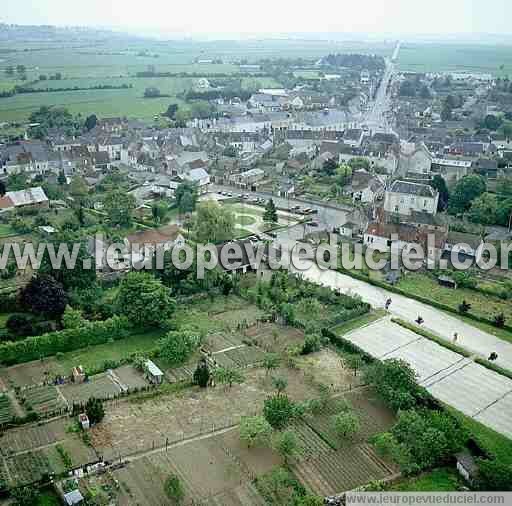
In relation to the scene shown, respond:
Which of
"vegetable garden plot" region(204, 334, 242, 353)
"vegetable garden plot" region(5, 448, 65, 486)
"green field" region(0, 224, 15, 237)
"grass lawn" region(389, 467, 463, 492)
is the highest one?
"grass lawn" region(389, 467, 463, 492)

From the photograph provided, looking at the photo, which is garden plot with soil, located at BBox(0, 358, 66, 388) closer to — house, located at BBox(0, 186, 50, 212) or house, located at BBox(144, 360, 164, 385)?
house, located at BBox(144, 360, 164, 385)

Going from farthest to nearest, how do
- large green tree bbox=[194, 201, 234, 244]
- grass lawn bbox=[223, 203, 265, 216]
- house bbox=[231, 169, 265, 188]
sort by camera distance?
1. house bbox=[231, 169, 265, 188]
2. grass lawn bbox=[223, 203, 265, 216]
3. large green tree bbox=[194, 201, 234, 244]

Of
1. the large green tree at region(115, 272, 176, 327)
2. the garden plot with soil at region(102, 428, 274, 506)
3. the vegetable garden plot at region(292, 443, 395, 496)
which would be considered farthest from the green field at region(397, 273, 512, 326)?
the garden plot with soil at region(102, 428, 274, 506)

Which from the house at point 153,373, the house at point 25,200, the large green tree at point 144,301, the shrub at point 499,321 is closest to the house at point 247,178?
the house at point 25,200

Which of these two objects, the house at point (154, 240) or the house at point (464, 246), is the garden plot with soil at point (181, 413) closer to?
the house at point (154, 240)

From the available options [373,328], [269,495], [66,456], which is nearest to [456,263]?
[373,328]

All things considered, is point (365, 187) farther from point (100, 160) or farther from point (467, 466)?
point (467, 466)
